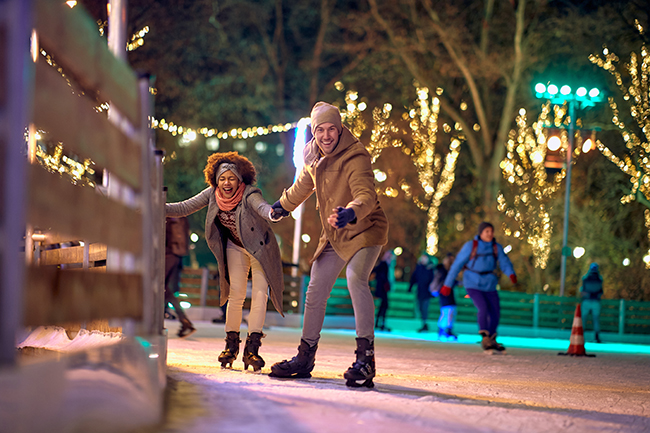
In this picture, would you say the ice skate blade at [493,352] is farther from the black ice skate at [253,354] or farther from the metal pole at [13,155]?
the metal pole at [13,155]

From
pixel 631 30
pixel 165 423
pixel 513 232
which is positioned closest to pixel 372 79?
pixel 513 232

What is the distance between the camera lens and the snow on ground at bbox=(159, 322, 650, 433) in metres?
4.20

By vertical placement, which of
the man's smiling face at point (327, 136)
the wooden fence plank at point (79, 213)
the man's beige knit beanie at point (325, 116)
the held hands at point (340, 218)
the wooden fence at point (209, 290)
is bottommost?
the wooden fence at point (209, 290)

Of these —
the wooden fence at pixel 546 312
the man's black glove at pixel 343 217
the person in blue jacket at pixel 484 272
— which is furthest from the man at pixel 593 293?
the man's black glove at pixel 343 217

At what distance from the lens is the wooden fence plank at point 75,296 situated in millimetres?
3070

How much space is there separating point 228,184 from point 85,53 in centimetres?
376

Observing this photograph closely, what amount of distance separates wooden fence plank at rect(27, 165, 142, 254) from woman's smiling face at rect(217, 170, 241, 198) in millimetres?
2679

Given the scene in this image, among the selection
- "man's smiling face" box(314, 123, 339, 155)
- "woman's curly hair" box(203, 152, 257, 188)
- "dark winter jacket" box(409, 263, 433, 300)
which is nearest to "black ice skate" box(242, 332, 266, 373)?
"woman's curly hair" box(203, 152, 257, 188)

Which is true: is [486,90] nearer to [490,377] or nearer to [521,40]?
[521,40]

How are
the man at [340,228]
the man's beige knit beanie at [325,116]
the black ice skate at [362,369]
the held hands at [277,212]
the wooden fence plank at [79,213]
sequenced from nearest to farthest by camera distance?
the wooden fence plank at [79,213] < the black ice skate at [362,369] < the man at [340,228] < the man's beige knit beanie at [325,116] < the held hands at [277,212]

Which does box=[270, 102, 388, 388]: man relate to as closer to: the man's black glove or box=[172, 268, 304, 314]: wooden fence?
the man's black glove

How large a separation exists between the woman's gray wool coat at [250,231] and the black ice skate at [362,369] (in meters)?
1.23

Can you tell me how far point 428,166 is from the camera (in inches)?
1252

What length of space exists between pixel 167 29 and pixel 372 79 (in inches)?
471
